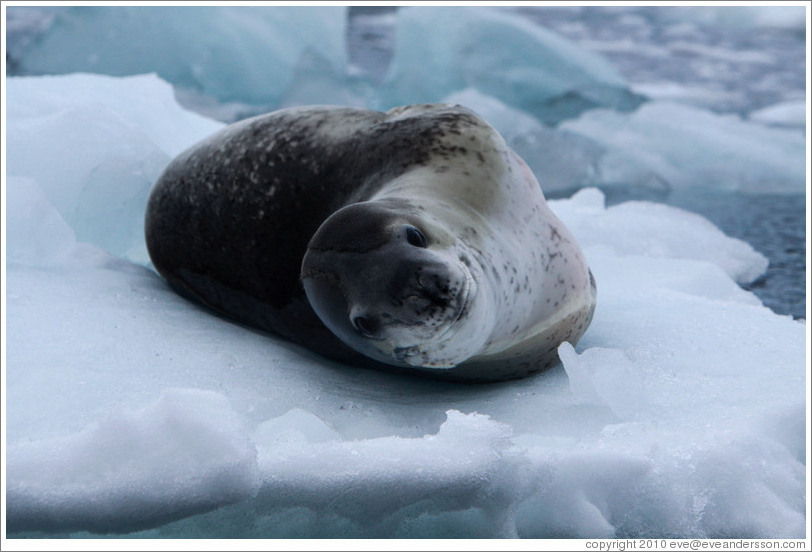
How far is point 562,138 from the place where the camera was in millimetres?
5453

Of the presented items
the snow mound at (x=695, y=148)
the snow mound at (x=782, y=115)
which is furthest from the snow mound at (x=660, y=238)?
the snow mound at (x=782, y=115)

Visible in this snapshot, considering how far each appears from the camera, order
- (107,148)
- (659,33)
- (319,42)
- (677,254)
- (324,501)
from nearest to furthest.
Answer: (324,501) < (107,148) < (677,254) < (319,42) < (659,33)

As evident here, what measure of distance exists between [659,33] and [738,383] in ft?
28.2

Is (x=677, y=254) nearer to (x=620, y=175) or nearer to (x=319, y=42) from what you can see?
(x=620, y=175)

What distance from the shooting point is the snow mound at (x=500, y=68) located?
6.54 meters

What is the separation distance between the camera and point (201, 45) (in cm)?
657

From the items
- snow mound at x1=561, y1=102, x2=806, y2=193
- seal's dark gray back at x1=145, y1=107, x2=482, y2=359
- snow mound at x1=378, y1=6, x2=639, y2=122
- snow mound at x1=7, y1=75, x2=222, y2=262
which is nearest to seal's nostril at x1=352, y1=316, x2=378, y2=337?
seal's dark gray back at x1=145, y1=107, x2=482, y2=359

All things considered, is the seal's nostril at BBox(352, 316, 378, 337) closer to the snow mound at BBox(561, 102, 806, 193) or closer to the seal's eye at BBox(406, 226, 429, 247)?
the seal's eye at BBox(406, 226, 429, 247)

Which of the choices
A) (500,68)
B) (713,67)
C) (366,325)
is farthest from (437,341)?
(713,67)

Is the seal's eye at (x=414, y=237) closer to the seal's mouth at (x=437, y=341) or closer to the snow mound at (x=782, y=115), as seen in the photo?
the seal's mouth at (x=437, y=341)

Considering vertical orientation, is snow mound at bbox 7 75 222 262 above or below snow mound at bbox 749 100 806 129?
above

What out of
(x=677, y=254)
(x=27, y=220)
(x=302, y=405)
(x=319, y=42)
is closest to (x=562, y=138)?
(x=677, y=254)

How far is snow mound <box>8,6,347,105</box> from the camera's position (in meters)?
6.42

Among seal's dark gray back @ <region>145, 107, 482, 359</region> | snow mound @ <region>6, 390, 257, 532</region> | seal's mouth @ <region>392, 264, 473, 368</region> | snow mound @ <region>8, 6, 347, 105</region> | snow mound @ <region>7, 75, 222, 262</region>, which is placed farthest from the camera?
Answer: snow mound @ <region>8, 6, 347, 105</region>
